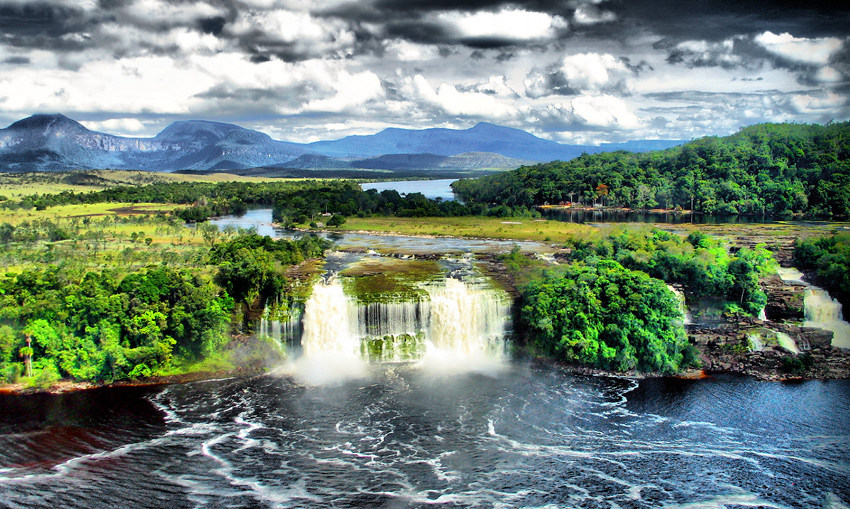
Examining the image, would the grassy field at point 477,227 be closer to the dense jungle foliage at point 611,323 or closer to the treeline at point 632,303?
the treeline at point 632,303

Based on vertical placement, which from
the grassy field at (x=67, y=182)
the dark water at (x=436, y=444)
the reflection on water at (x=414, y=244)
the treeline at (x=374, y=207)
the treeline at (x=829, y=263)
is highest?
the grassy field at (x=67, y=182)

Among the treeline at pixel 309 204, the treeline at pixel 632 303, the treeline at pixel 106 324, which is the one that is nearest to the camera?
the treeline at pixel 106 324

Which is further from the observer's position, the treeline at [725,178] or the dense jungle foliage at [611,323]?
the treeline at [725,178]

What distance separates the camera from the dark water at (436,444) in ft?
75.3

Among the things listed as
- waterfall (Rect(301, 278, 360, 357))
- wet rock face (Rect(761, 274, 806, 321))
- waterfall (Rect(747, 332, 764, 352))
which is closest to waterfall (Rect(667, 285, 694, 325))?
waterfall (Rect(747, 332, 764, 352))

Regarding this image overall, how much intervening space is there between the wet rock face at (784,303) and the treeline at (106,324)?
3414 centimetres

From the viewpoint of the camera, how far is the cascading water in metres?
38.4

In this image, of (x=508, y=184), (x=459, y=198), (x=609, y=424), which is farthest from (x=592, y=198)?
(x=609, y=424)

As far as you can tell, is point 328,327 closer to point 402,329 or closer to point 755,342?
point 402,329

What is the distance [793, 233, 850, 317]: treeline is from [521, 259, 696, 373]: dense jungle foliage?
1305 cm

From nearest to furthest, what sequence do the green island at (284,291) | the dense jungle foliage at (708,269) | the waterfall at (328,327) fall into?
the green island at (284,291), the waterfall at (328,327), the dense jungle foliage at (708,269)

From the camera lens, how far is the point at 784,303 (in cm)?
3978

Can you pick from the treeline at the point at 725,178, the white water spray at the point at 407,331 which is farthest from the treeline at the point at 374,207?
the white water spray at the point at 407,331

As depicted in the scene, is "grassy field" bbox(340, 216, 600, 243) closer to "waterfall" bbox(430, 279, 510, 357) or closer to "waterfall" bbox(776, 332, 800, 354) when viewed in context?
"waterfall" bbox(430, 279, 510, 357)
